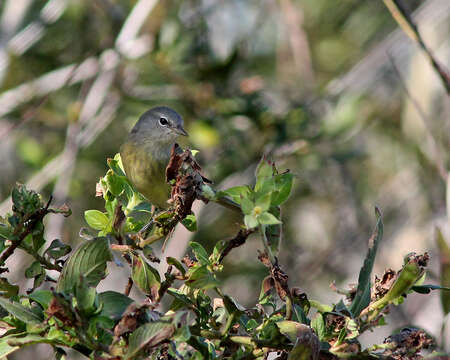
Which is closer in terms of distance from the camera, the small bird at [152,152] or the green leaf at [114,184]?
→ the green leaf at [114,184]

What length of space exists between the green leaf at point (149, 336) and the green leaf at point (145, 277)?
8.6 inches

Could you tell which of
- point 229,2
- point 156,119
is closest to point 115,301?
point 156,119

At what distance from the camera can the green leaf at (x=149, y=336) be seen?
4.10ft

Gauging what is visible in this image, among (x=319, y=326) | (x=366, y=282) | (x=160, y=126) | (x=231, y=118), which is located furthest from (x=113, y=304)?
(x=231, y=118)

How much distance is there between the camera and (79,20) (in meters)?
5.86

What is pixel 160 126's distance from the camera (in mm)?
3754

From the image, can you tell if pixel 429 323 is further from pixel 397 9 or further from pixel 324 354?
pixel 324 354

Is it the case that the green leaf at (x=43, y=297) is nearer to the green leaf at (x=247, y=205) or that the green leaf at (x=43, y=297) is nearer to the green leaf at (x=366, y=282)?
the green leaf at (x=247, y=205)

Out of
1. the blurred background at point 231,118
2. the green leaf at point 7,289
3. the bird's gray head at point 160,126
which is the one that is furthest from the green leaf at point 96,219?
the blurred background at point 231,118

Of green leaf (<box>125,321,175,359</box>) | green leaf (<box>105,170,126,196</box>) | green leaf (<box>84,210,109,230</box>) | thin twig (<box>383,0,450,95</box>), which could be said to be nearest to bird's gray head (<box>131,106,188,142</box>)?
thin twig (<box>383,0,450,95</box>)

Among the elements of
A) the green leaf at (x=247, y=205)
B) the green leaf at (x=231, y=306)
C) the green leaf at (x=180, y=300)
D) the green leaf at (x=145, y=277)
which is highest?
the green leaf at (x=247, y=205)

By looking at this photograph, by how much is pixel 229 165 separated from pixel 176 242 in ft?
2.72

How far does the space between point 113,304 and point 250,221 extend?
0.34 metres

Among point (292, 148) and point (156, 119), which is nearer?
point (156, 119)
